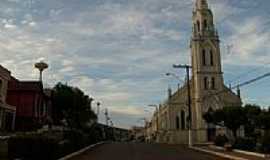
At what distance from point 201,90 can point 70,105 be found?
1433 inches

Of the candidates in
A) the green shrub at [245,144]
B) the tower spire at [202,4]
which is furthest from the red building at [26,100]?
the tower spire at [202,4]

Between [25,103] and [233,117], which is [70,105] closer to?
[25,103]

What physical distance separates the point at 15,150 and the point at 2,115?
18.5 m

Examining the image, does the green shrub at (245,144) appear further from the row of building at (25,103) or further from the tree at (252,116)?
the row of building at (25,103)

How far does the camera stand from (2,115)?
3725cm

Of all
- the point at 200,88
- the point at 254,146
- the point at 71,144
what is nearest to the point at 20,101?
the point at 71,144

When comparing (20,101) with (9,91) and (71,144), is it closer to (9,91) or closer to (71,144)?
(9,91)

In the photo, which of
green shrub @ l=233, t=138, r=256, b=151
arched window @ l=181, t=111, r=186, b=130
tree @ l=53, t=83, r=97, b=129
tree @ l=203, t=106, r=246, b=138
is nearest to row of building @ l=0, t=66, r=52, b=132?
tree @ l=53, t=83, r=97, b=129

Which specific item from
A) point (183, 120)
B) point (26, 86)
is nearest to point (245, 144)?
point (26, 86)

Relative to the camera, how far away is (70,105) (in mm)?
52656

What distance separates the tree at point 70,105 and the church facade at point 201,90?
3086cm

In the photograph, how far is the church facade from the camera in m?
81.2

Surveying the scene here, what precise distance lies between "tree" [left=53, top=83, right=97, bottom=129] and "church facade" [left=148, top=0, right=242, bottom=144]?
30859mm

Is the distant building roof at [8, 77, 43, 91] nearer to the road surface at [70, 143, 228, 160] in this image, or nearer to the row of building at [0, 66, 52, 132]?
the row of building at [0, 66, 52, 132]
